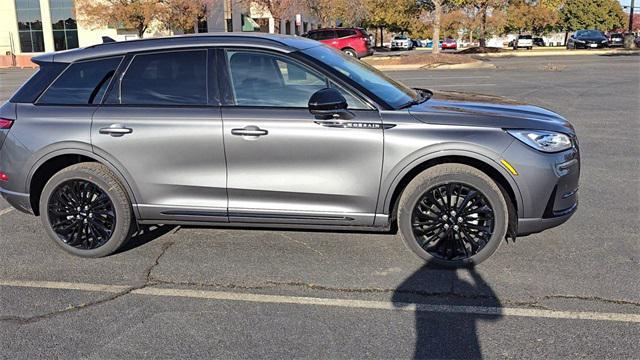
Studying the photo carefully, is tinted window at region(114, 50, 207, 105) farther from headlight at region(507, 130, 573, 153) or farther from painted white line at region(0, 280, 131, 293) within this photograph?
headlight at region(507, 130, 573, 153)

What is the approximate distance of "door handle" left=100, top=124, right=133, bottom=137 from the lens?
4.53 metres

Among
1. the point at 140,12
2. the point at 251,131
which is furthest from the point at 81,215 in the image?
the point at 140,12

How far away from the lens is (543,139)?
4.22m

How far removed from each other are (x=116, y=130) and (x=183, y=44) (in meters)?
0.90

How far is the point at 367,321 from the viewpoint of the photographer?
3631 mm

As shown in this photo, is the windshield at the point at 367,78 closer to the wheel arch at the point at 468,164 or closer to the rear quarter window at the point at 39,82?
the wheel arch at the point at 468,164

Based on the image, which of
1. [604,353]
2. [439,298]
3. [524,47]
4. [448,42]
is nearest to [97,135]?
[439,298]

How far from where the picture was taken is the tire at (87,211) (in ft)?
15.2

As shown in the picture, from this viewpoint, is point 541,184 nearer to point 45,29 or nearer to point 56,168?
point 56,168

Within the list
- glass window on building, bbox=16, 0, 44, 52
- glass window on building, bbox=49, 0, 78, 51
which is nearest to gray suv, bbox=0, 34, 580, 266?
glass window on building, bbox=49, 0, 78, 51

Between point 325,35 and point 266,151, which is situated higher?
point 325,35

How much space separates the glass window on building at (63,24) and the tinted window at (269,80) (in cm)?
4585

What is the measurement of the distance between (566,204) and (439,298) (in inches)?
51.2

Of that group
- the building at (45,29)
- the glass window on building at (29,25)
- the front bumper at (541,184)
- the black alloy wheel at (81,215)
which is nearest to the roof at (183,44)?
the black alloy wheel at (81,215)
